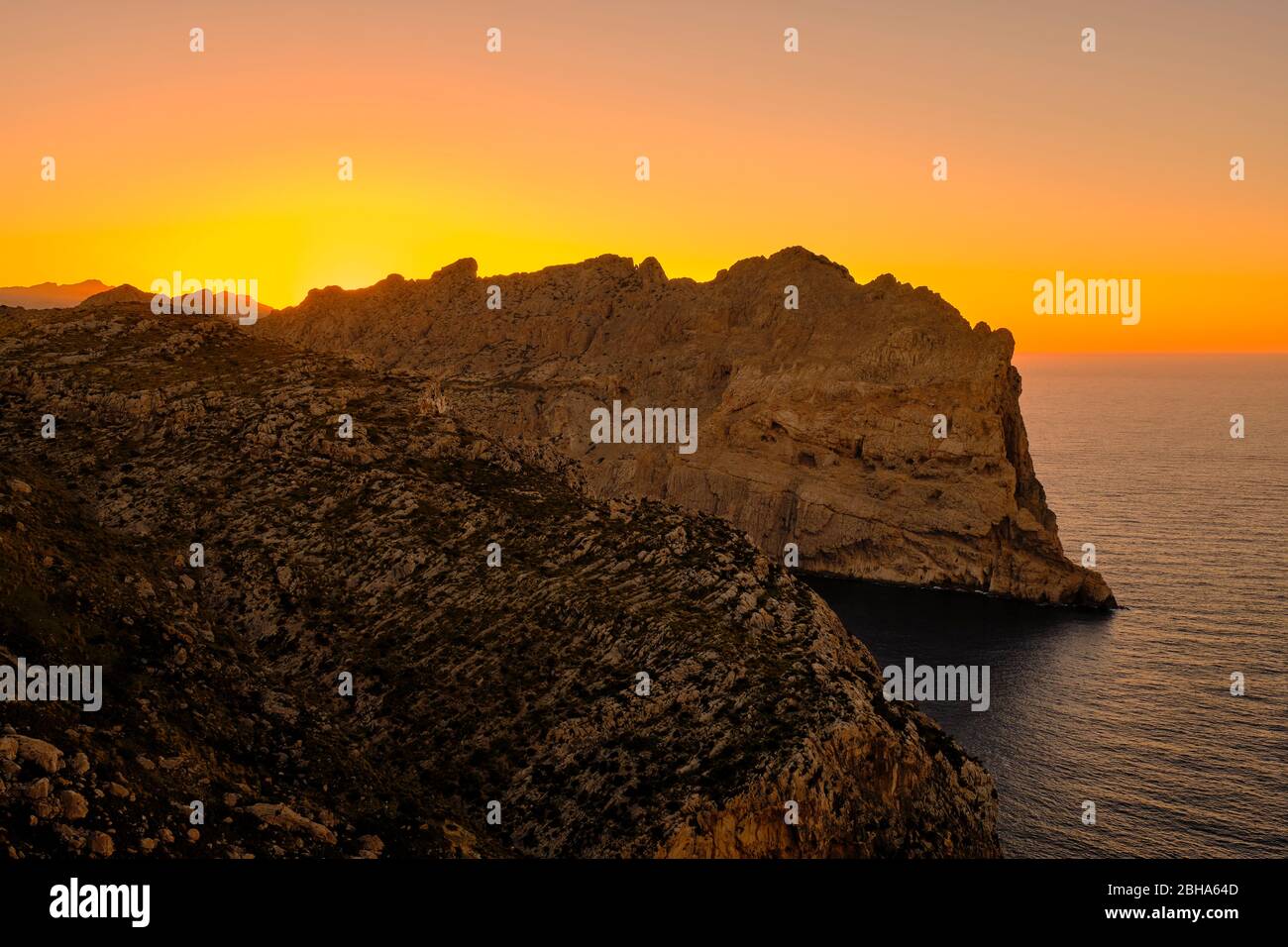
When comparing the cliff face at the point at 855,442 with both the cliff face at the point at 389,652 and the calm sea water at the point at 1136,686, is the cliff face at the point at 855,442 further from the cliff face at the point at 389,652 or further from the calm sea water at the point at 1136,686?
the cliff face at the point at 389,652

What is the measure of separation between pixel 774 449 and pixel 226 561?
12040 cm

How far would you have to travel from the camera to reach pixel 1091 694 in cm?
9269

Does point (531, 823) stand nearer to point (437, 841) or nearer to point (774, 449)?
point (437, 841)

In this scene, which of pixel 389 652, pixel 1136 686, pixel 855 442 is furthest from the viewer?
pixel 855 442

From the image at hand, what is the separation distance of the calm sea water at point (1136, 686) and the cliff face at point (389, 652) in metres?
36.1

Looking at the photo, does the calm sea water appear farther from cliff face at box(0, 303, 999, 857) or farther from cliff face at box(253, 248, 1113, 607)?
cliff face at box(0, 303, 999, 857)

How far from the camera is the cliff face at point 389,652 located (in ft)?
84.2

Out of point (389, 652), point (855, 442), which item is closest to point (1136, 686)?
point (855, 442)

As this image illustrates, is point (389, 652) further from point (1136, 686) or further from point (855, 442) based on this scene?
point (855, 442)

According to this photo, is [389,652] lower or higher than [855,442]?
lower

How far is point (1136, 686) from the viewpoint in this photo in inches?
3703

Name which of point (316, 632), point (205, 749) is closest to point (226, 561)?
point (316, 632)

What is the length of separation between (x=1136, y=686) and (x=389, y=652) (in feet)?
263

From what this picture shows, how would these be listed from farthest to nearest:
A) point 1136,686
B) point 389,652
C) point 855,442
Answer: point 855,442, point 1136,686, point 389,652
